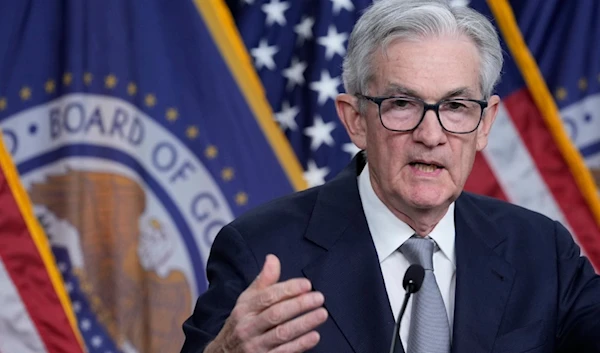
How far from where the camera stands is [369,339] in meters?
1.88

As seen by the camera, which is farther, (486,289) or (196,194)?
(196,194)

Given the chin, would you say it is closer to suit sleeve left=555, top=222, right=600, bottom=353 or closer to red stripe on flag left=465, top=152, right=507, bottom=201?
suit sleeve left=555, top=222, right=600, bottom=353

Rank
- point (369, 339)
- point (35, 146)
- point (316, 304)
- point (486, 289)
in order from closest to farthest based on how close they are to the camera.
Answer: point (316, 304) → point (369, 339) → point (486, 289) → point (35, 146)

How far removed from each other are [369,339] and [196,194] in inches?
71.7

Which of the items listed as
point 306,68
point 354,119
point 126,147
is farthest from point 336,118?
point 354,119

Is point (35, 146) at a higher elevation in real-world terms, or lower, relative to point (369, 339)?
higher

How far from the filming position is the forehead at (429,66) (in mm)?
1857

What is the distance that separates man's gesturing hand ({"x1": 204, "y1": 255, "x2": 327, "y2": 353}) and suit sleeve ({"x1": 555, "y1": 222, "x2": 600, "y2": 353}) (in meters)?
0.73

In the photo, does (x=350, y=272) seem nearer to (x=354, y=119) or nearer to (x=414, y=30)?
(x=354, y=119)

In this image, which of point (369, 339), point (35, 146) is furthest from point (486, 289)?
point (35, 146)

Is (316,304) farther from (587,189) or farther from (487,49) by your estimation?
(587,189)

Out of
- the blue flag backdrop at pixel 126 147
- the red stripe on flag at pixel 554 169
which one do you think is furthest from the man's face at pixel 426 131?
the red stripe on flag at pixel 554 169

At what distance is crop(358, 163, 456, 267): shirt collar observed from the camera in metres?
2.00

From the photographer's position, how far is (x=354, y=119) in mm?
2059
